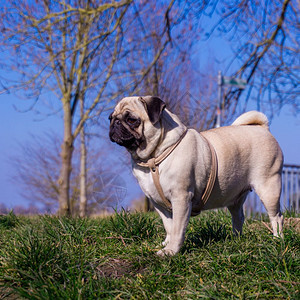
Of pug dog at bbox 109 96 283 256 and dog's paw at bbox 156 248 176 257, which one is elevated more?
pug dog at bbox 109 96 283 256

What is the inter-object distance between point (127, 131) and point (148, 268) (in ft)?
4.53

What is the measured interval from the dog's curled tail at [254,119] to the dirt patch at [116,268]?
8.07 feet

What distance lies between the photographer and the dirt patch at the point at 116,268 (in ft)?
11.4

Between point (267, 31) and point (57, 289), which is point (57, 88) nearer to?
point (267, 31)

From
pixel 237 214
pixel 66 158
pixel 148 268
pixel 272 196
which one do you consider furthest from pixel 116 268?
pixel 66 158

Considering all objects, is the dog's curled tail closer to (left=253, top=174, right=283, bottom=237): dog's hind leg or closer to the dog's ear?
(left=253, top=174, right=283, bottom=237): dog's hind leg

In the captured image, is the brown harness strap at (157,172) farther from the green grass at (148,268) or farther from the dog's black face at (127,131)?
the green grass at (148,268)

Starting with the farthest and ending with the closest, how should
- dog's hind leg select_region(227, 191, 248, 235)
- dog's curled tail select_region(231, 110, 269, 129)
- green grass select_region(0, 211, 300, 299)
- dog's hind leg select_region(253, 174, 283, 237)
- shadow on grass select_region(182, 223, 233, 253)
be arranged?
1. dog's curled tail select_region(231, 110, 269, 129)
2. dog's hind leg select_region(227, 191, 248, 235)
3. dog's hind leg select_region(253, 174, 283, 237)
4. shadow on grass select_region(182, 223, 233, 253)
5. green grass select_region(0, 211, 300, 299)

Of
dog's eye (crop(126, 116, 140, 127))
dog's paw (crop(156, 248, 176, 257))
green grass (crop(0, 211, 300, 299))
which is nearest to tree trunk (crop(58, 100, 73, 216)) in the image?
green grass (crop(0, 211, 300, 299))

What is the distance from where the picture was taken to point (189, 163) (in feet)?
12.6

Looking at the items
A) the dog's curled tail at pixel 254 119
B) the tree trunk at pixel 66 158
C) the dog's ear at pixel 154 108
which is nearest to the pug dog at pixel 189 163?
the dog's ear at pixel 154 108

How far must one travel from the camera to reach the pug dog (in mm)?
3758

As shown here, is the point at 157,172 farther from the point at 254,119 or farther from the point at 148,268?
the point at 254,119

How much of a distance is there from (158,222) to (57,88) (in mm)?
7982
